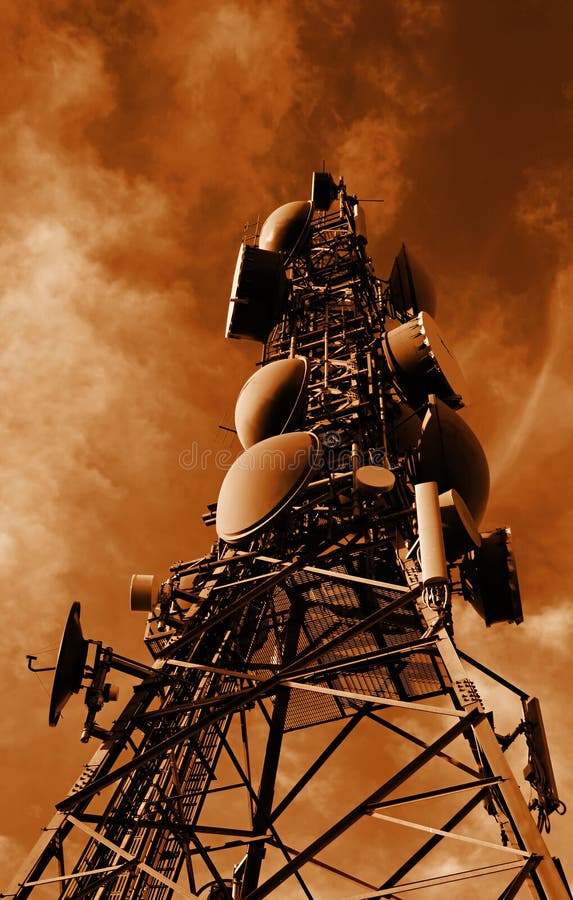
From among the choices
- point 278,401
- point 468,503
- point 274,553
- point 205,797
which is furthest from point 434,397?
point 205,797

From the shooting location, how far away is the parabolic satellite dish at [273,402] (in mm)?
14219

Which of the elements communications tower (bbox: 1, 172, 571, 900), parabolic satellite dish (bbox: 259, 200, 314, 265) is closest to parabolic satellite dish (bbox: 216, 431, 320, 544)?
communications tower (bbox: 1, 172, 571, 900)

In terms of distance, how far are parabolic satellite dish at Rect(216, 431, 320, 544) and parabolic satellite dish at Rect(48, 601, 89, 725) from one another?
2.87 m

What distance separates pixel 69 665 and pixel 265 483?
4.23 metres

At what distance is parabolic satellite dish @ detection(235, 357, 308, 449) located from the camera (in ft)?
46.6

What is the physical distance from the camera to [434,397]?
13672mm

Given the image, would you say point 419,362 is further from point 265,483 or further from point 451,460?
point 265,483

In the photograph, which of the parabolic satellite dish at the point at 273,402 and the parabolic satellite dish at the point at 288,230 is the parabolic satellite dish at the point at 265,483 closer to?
the parabolic satellite dish at the point at 273,402

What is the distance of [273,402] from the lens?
47.1 feet

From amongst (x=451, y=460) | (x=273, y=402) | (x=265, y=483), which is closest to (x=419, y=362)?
(x=451, y=460)

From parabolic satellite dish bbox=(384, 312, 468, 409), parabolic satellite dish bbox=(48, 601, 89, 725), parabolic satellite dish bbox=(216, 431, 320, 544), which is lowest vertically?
parabolic satellite dish bbox=(48, 601, 89, 725)

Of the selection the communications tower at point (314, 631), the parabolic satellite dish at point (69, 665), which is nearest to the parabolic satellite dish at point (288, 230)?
the communications tower at point (314, 631)

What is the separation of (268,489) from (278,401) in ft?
8.23

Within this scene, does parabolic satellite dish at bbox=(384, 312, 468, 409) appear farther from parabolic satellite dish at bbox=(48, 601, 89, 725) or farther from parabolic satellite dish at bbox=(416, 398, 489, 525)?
parabolic satellite dish at bbox=(48, 601, 89, 725)
